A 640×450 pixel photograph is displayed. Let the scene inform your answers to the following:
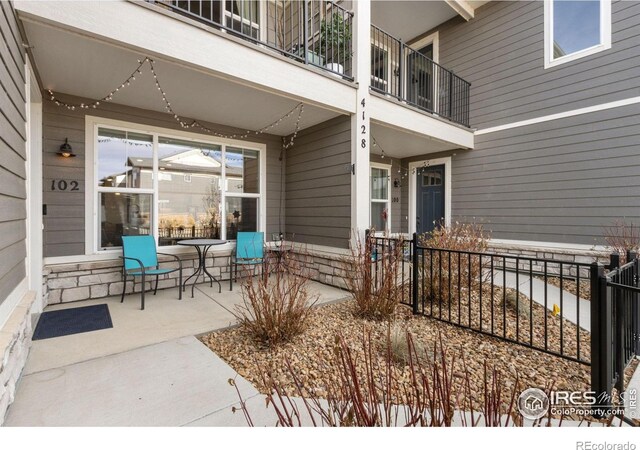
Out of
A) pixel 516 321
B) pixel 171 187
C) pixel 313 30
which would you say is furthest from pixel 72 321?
pixel 313 30

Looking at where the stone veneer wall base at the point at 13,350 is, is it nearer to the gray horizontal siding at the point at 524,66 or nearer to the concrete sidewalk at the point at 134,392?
the concrete sidewalk at the point at 134,392

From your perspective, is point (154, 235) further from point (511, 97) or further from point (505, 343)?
point (511, 97)

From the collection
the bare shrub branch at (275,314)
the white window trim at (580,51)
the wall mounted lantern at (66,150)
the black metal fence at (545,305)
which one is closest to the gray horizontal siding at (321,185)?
the black metal fence at (545,305)

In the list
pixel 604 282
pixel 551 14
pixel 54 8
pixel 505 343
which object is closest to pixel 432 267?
pixel 505 343

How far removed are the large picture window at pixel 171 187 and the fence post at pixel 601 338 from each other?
487 centimetres

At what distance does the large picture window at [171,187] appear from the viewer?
436 cm

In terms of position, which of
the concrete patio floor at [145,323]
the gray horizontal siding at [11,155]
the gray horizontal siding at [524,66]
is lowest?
the concrete patio floor at [145,323]

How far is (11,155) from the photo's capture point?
88.8 inches

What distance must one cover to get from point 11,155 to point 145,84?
1963 mm

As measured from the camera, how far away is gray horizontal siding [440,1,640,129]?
4.95 meters

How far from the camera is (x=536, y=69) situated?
231 inches

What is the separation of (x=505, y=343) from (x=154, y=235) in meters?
4.76

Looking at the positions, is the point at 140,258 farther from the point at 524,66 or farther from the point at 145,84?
the point at 524,66
